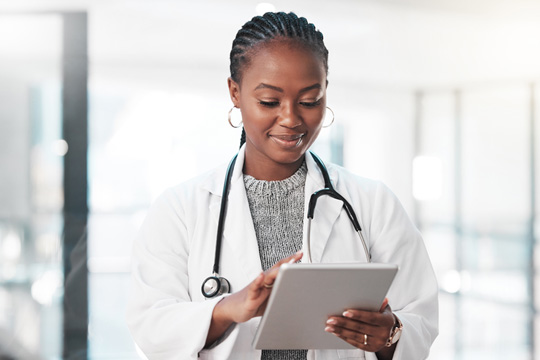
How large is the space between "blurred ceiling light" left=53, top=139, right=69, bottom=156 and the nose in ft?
5.81

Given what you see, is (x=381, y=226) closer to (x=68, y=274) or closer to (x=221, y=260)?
(x=221, y=260)

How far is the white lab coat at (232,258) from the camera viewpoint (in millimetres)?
1162

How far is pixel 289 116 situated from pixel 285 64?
0.10 m

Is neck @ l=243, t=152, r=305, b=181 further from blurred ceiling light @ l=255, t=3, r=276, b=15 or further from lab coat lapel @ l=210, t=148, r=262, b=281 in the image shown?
blurred ceiling light @ l=255, t=3, r=276, b=15

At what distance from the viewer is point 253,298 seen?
1002mm

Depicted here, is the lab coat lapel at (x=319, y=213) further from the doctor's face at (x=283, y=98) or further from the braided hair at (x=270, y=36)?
the braided hair at (x=270, y=36)

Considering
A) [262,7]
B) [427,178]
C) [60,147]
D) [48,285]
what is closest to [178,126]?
[60,147]

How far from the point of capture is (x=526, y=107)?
127 inches

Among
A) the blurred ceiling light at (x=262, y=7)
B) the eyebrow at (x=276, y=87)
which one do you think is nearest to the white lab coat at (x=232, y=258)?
the eyebrow at (x=276, y=87)

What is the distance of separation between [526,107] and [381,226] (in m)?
2.28

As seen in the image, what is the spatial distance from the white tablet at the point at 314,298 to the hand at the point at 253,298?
1.0 inches

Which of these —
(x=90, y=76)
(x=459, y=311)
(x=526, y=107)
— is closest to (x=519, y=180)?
(x=526, y=107)

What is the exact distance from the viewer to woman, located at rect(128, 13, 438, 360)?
1167 mm

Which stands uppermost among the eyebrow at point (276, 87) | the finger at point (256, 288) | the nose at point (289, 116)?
the eyebrow at point (276, 87)
